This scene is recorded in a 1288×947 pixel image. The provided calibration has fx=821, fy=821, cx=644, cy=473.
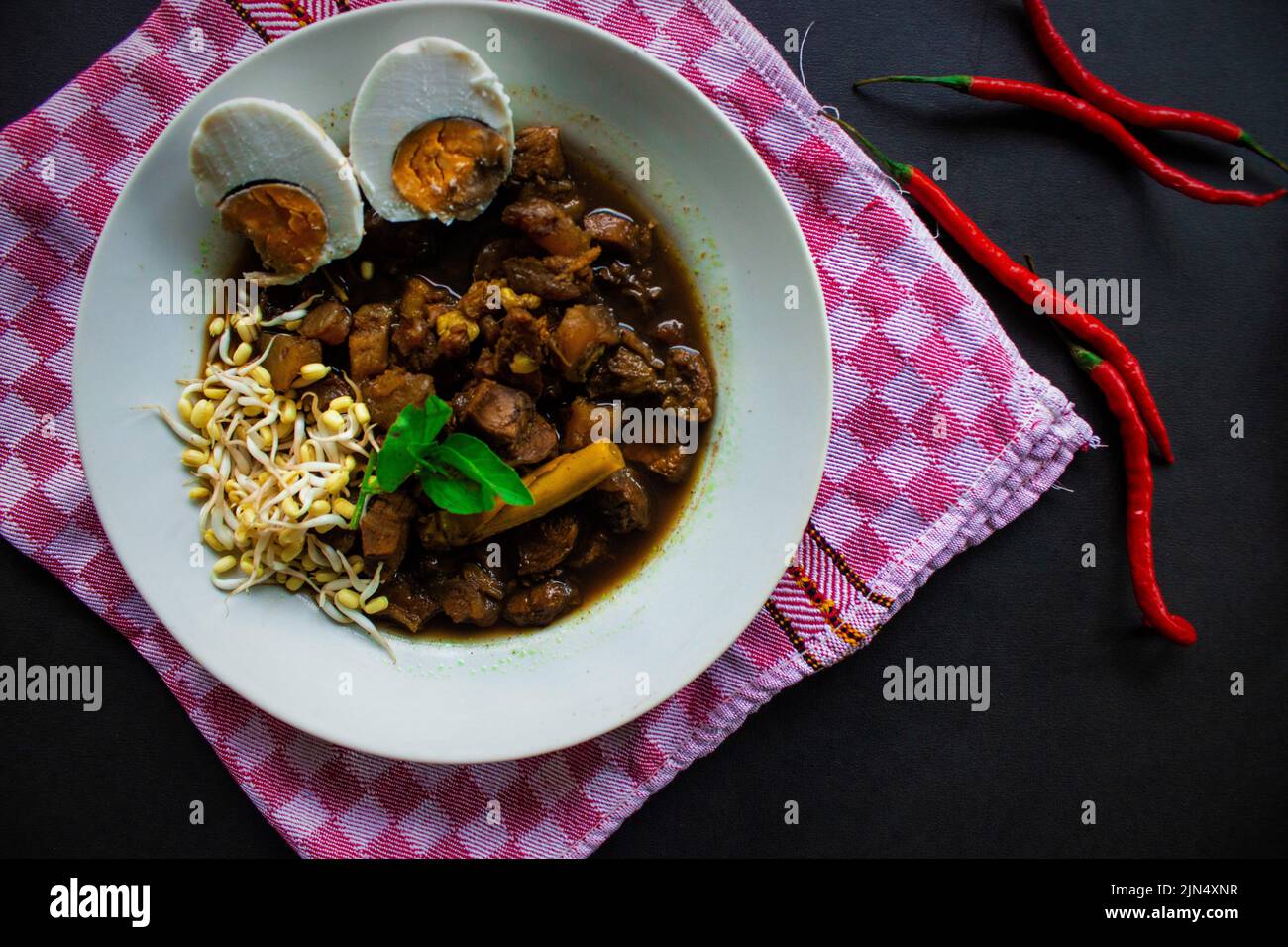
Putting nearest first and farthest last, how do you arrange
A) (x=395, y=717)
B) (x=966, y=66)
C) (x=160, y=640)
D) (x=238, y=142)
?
1. (x=238, y=142)
2. (x=395, y=717)
3. (x=160, y=640)
4. (x=966, y=66)

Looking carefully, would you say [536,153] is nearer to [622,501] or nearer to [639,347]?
[639,347]

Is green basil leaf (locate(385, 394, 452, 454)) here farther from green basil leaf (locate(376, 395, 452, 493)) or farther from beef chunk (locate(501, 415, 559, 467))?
beef chunk (locate(501, 415, 559, 467))

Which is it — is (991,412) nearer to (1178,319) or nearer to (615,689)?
(1178,319)

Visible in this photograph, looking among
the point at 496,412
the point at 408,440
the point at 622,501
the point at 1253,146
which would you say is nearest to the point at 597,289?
the point at 496,412

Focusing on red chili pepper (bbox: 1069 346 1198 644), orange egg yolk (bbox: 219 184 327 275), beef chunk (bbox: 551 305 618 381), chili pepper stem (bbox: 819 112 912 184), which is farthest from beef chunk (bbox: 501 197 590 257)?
red chili pepper (bbox: 1069 346 1198 644)

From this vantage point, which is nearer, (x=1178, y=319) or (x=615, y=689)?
(x=615, y=689)

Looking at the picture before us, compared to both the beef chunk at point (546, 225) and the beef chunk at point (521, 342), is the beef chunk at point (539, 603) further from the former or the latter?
the beef chunk at point (546, 225)

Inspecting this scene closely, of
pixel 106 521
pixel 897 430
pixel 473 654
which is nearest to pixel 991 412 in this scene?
pixel 897 430
